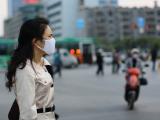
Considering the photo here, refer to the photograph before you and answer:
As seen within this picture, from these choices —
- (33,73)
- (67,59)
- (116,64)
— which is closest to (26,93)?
(33,73)

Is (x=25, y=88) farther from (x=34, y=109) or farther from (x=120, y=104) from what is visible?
(x=120, y=104)

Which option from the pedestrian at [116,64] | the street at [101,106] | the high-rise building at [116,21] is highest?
the street at [101,106]

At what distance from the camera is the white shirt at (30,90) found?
148 inches

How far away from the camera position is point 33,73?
382cm

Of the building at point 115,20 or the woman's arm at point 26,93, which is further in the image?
the building at point 115,20

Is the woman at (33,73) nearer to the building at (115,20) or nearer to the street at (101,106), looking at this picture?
the street at (101,106)

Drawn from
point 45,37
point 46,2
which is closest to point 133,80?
point 45,37

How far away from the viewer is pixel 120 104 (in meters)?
15.1

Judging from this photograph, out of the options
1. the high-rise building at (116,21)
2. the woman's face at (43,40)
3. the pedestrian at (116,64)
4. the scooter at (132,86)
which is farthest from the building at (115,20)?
the woman's face at (43,40)

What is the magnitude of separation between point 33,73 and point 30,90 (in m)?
0.13

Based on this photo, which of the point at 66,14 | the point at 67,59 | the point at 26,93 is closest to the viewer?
the point at 26,93

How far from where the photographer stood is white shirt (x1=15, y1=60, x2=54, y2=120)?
3.76 m

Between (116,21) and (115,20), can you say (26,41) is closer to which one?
(115,20)

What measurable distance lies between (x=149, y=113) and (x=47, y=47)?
9113 millimetres
